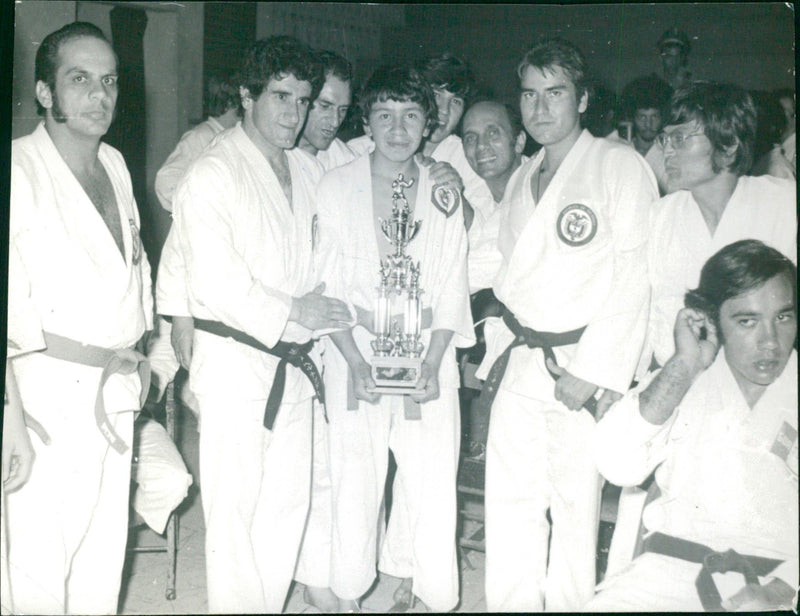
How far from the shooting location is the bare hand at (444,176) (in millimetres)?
2455

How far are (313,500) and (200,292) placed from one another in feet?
2.60

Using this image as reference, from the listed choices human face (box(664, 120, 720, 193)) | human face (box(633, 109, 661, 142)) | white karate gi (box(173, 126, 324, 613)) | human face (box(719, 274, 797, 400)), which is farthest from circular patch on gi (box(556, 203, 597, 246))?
human face (box(633, 109, 661, 142))

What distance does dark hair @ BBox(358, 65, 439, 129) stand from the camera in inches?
93.0

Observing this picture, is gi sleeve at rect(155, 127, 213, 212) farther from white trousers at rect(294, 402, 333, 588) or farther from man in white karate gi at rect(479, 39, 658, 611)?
man in white karate gi at rect(479, 39, 658, 611)

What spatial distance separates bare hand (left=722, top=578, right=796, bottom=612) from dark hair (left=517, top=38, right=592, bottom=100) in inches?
56.4

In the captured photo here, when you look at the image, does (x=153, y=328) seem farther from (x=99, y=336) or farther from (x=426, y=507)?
(x=426, y=507)

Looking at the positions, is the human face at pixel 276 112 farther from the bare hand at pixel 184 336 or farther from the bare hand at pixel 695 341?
the bare hand at pixel 695 341

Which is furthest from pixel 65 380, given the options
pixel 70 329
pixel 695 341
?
pixel 695 341

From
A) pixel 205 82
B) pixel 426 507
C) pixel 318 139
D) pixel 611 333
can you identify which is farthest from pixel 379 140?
pixel 205 82

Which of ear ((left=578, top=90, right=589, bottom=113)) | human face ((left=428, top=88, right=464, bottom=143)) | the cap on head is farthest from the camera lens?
the cap on head

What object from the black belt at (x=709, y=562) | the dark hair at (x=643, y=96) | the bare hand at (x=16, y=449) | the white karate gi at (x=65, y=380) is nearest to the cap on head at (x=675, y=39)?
the dark hair at (x=643, y=96)

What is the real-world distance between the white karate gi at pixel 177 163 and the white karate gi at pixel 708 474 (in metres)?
1.64

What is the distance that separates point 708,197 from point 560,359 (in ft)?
2.06

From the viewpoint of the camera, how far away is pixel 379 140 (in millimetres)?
2428
